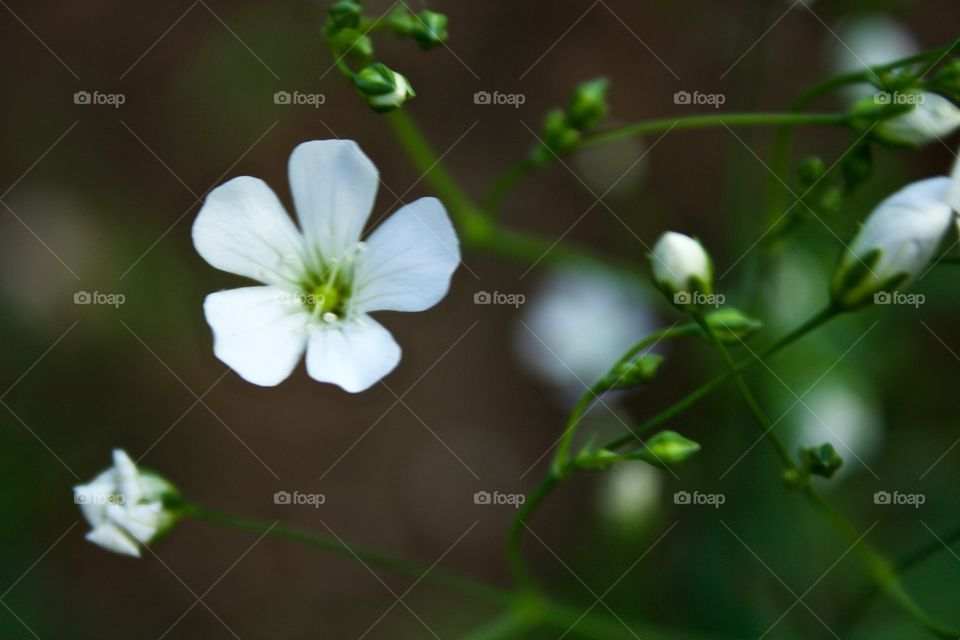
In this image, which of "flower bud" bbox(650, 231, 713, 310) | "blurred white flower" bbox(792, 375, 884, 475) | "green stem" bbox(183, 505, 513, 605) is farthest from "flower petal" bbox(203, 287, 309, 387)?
"blurred white flower" bbox(792, 375, 884, 475)

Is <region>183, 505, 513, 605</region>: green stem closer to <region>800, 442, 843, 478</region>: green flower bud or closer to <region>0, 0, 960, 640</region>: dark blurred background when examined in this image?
<region>800, 442, 843, 478</region>: green flower bud

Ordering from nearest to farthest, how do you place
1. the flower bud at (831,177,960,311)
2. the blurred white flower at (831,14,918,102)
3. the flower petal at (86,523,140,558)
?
1. the flower bud at (831,177,960,311)
2. the flower petal at (86,523,140,558)
3. the blurred white flower at (831,14,918,102)

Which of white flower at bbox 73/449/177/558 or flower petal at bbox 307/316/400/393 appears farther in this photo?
white flower at bbox 73/449/177/558

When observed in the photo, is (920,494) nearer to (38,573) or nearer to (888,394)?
(888,394)

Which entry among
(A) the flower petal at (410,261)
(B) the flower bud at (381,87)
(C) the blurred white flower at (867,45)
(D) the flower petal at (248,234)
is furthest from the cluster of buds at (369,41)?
(C) the blurred white flower at (867,45)

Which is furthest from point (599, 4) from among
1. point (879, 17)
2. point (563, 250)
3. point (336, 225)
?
point (336, 225)

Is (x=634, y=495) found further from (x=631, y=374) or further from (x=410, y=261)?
(x=410, y=261)

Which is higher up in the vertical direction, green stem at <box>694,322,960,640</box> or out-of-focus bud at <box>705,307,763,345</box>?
out-of-focus bud at <box>705,307,763,345</box>

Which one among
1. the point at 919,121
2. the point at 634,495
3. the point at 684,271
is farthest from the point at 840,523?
the point at 634,495
